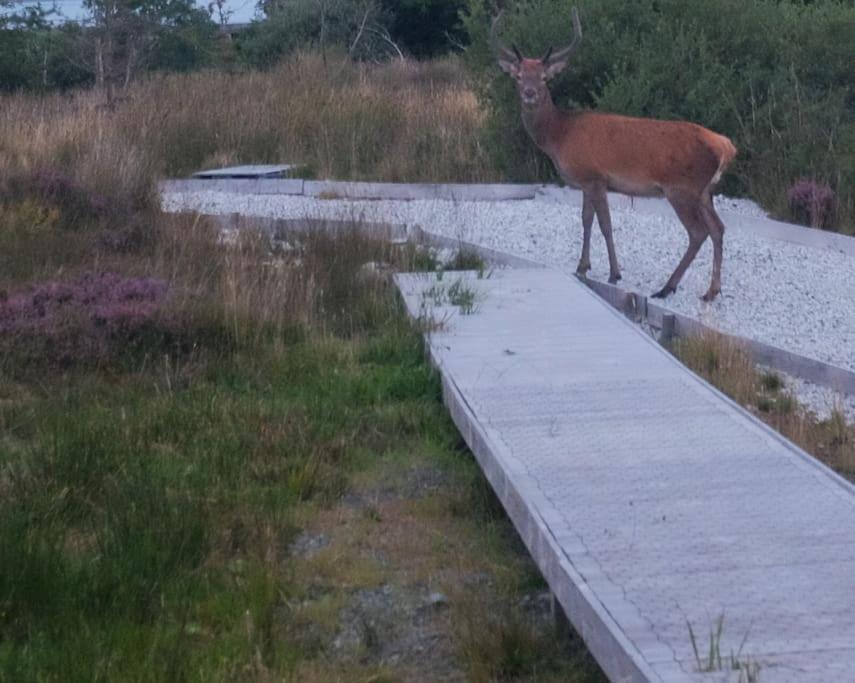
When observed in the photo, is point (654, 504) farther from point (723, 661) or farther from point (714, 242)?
point (714, 242)

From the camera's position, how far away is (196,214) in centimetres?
1233

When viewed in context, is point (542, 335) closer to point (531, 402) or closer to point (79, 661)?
point (531, 402)

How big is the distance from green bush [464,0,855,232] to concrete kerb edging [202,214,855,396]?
4761mm

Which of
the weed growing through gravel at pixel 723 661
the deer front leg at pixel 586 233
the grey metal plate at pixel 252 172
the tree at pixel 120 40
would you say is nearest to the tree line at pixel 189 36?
the tree at pixel 120 40

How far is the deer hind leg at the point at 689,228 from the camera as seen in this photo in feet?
35.1

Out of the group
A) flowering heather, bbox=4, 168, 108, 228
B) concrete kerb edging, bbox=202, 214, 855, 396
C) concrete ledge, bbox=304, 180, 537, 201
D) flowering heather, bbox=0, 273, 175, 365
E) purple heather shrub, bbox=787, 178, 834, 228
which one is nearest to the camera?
concrete kerb edging, bbox=202, 214, 855, 396

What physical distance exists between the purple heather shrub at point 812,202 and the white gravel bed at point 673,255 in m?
Result: 0.62

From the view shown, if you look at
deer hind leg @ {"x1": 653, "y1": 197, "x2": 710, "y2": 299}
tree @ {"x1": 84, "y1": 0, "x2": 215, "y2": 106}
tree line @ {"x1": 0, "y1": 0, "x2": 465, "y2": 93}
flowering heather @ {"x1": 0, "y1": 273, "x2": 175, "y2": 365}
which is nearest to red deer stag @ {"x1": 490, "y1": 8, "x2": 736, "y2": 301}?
deer hind leg @ {"x1": 653, "y1": 197, "x2": 710, "y2": 299}

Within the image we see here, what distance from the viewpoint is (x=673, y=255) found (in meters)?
12.6

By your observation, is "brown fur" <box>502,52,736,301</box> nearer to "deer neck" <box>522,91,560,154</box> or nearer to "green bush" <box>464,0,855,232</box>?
"deer neck" <box>522,91,560,154</box>

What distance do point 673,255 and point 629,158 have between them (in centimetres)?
201

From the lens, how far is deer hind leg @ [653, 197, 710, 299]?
1070 cm

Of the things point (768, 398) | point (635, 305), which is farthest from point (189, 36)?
point (768, 398)

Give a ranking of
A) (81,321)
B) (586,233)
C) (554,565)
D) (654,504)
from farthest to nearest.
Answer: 1. (586,233)
2. (81,321)
3. (654,504)
4. (554,565)
